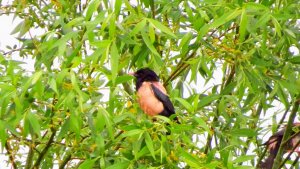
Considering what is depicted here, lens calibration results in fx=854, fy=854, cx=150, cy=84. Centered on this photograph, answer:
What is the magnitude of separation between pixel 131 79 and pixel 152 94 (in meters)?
1.12

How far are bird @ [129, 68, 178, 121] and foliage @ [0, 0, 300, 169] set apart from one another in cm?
9

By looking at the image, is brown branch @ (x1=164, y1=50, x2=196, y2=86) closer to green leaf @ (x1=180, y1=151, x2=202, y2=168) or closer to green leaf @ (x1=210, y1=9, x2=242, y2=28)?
green leaf @ (x1=210, y1=9, x2=242, y2=28)

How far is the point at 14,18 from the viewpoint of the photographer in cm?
545

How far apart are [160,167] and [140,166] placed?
92 millimetres

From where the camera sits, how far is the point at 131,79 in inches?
165

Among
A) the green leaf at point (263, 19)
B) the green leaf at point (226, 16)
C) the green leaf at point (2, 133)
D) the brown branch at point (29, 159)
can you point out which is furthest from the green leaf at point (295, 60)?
the green leaf at point (2, 133)

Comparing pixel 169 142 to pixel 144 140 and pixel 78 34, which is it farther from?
pixel 78 34

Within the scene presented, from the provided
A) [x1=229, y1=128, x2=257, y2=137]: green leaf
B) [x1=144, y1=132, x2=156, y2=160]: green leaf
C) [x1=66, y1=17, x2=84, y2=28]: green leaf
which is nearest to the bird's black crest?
[x1=229, y1=128, x2=257, y2=137]: green leaf

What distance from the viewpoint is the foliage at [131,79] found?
3.91 m

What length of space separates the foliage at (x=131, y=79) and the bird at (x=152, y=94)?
95 millimetres

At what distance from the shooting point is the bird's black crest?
5.21 m

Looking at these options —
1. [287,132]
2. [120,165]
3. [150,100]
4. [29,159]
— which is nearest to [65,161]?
[29,159]

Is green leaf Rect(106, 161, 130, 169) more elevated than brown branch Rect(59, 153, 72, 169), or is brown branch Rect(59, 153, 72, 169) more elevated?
green leaf Rect(106, 161, 130, 169)

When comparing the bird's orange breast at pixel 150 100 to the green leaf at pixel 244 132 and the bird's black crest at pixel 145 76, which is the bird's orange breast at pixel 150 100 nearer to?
the bird's black crest at pixel 145 76
